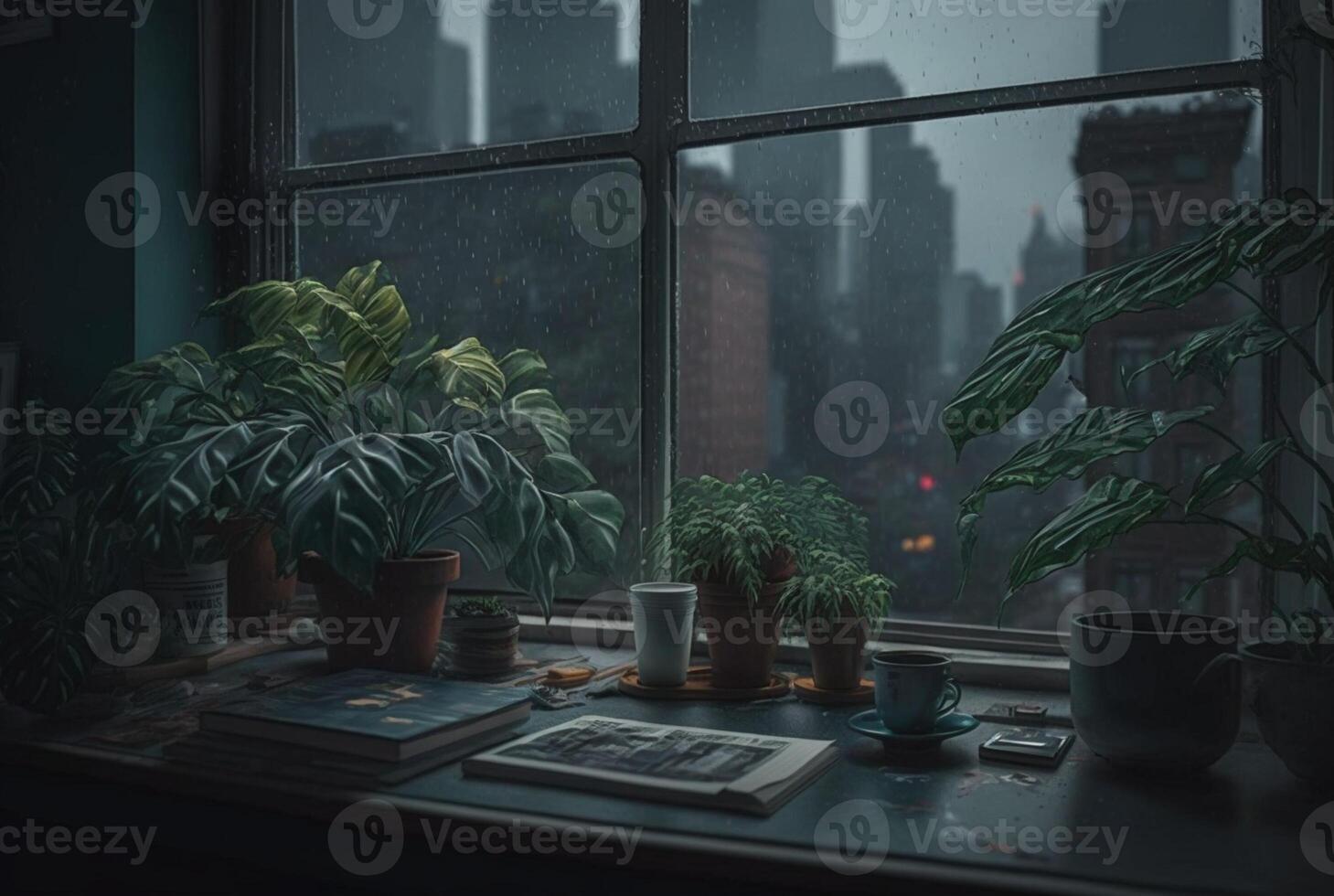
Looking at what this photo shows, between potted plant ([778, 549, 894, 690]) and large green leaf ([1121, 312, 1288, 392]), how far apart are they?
18.6 inches

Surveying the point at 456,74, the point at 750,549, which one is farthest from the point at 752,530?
the point at 456,74

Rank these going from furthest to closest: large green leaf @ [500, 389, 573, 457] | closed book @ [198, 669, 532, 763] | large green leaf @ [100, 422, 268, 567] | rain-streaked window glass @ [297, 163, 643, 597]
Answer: rain-streaked window glass @ [297, 163, 643, 597] → large green leaf @ [500, 389, 573, 457] → large green leaf @ [100, 422, 268, 567] → closed book @ [198, 669, 532, 763]

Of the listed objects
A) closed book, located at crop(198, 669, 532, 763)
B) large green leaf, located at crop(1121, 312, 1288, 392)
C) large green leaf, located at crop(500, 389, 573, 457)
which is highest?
large green leaf, located at crop(1121, 312, 1288, 392)

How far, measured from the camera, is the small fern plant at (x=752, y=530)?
5.18ft

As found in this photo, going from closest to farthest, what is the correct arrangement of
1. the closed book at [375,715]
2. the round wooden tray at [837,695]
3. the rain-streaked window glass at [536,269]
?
the closed book at [375,715]
the round wooden tray at [837,695]
the rain-streaked window glass at [536,269]

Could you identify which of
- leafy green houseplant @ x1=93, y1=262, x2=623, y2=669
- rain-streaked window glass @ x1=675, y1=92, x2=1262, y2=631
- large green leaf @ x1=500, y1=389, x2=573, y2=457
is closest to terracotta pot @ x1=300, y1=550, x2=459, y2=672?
leafy green houseplant @ x1=93, y1=262, x2=623, y2=669

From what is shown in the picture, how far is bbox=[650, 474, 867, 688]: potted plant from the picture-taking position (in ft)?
5.14

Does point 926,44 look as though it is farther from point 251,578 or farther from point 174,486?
point 251,578

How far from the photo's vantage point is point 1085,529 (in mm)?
1157

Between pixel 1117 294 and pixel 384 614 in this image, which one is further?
pixel 384 614

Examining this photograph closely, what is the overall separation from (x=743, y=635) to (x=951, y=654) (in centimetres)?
34

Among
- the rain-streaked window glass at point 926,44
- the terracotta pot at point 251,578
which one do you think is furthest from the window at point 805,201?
the terracotta pot at point 251,578

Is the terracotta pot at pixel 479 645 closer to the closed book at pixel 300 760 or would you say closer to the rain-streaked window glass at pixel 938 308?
the closed book at pixel 300 760

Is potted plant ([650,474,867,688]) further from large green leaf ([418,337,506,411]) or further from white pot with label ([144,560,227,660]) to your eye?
white pot with label ([144,560,227,660])
